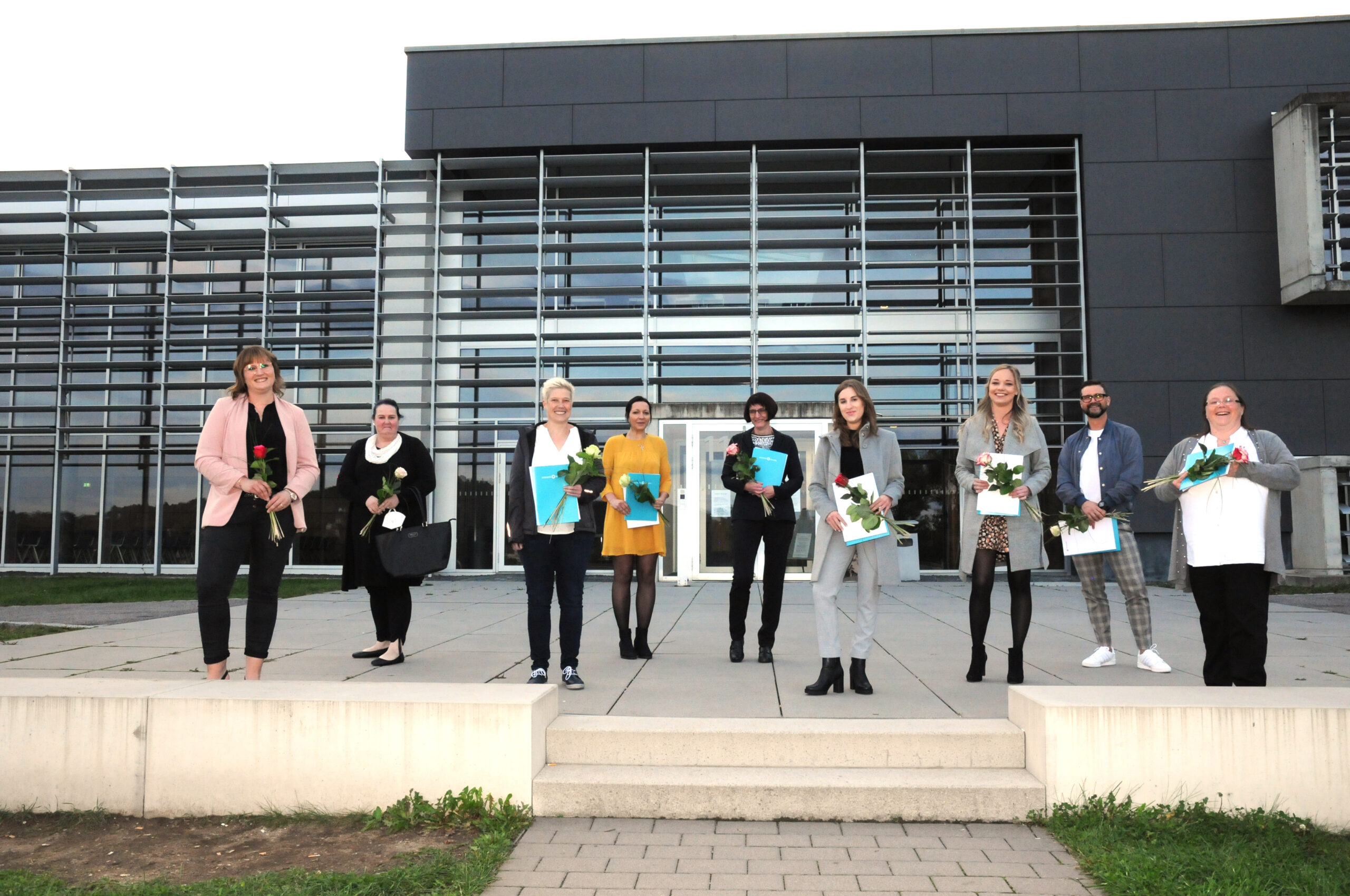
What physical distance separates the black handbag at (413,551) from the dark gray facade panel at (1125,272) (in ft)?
Answer: 37.8

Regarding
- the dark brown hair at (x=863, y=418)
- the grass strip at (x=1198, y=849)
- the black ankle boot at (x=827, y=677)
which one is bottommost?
the grass strip at (x=1198, y=849)

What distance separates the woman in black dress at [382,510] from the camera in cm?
641

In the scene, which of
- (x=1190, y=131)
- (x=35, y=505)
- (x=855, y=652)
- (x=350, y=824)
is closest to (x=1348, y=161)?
(x=1190, y=131)

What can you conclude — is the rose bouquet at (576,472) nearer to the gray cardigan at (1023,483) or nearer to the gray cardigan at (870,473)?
the gray cardigan at (870,473)

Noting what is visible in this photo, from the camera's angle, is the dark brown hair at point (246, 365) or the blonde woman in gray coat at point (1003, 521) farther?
the blonde woman in gray coat at point (1003, 521)

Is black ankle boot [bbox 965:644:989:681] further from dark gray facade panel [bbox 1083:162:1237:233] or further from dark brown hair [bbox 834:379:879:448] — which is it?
dark gray facade panel [bbox 1083:162:1237:233]

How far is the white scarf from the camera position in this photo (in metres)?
6.52

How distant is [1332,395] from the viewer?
1393 centimetres

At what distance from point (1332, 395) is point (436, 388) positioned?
44.5 feet

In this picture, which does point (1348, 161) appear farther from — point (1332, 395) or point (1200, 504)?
point (1200, 504)

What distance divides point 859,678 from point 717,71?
12.2 m

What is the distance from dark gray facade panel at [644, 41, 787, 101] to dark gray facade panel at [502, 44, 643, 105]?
0.91 ft

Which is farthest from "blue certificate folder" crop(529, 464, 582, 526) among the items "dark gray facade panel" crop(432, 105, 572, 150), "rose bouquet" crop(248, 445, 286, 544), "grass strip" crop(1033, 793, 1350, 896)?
Result: "dark gray facade panel" crop(432, 105, 572, 150)

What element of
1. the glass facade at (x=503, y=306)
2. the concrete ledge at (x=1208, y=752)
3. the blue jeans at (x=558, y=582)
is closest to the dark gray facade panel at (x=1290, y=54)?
the glass facade at (x=503, y=306)
